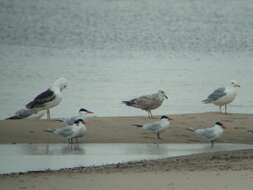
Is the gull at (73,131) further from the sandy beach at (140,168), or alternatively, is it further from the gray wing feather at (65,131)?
the sandy beach at (140,168)

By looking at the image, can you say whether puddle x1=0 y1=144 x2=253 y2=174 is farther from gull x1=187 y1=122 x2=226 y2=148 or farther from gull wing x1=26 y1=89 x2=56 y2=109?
gull wing x1=26 y1=89 x2=56 y2=109

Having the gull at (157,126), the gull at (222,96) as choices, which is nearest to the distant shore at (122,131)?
the gull at (157,126)

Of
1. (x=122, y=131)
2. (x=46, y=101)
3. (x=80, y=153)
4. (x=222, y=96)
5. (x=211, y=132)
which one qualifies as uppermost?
(x=222, y=96)

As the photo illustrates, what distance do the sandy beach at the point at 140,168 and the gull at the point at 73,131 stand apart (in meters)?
0.19

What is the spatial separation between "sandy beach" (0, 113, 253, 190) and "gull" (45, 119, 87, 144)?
7.5 inches

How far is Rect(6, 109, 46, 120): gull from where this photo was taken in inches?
619

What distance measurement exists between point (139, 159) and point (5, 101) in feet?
24.5

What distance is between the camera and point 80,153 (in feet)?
41.5

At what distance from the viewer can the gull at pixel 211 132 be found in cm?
1373

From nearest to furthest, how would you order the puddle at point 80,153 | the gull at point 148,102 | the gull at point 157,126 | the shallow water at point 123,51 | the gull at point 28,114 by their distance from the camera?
the puddle at point 80,153 → the gull at point 157,126 → the gull at point 28,114 → the gull at point 148,102 → the shallow water at point 123,51

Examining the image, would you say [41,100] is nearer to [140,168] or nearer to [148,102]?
[148,102]

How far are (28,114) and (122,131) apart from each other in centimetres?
230

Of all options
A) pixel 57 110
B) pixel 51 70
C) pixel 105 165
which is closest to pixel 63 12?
pixel 51 70

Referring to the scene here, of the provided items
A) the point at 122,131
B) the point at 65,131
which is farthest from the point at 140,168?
the point at 122,131
